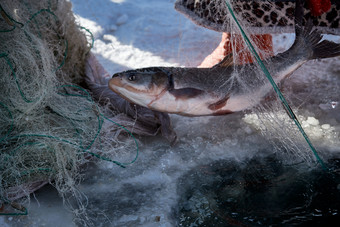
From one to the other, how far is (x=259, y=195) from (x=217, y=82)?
631mm

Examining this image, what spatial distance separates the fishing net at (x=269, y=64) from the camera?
1.93 metres

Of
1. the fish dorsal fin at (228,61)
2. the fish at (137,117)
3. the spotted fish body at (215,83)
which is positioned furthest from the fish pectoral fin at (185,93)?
the fish at (137,117)

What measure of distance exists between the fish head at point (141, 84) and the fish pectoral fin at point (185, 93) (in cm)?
5

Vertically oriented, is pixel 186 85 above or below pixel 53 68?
above

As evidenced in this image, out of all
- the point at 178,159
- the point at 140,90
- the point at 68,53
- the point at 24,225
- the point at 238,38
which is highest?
the point at 238,38

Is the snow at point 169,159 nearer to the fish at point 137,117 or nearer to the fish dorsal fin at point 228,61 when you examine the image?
the fish at point 137,117

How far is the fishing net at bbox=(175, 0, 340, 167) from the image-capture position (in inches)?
76.1

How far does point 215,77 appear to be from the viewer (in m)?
1.98

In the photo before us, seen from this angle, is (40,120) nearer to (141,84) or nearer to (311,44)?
(141,84)

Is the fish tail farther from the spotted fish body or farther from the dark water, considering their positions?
the dark water

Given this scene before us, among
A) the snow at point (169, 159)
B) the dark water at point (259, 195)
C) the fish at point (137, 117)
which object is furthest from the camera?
the fish at point (137, 117)

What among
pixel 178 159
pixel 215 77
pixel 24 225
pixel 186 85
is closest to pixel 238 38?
pixel 215 77

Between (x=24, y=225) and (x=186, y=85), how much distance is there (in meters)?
1.06

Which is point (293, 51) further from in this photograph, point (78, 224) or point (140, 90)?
point (78, 224)
